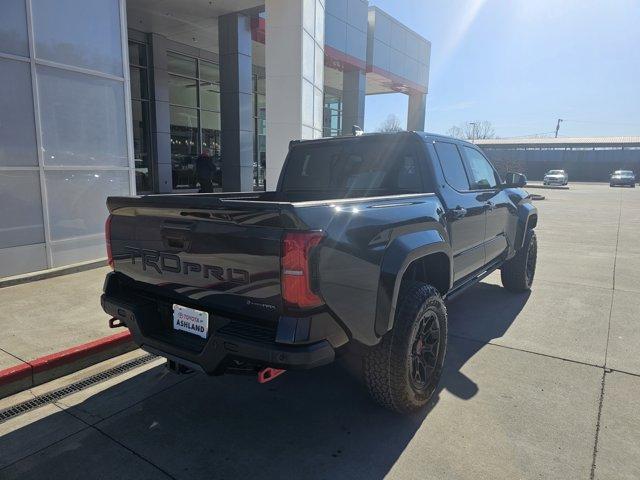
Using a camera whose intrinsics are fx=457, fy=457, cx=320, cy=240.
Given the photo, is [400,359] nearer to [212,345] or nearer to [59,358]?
[212,345]

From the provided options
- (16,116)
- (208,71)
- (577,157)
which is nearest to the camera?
(16,116)

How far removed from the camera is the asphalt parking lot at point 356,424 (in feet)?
8.48

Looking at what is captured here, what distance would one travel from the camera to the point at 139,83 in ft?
50.7

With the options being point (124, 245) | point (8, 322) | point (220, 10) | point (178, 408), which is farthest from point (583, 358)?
point (220, 10)

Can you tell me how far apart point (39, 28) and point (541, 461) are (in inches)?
286

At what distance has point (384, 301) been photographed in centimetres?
267

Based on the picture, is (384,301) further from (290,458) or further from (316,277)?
(290,458)

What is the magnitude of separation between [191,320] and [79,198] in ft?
16.1

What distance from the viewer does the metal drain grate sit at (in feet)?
10.5

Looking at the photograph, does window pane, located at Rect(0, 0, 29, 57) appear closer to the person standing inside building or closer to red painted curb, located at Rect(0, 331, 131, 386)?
red painted curb, located at Rect(0, 331, 131, 386)

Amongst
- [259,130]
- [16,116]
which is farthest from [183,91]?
[16,116]

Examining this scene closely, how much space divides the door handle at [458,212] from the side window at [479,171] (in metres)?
0.71

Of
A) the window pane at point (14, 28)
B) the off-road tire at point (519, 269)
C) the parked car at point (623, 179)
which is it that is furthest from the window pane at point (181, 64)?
the parked car at point (623, 179)

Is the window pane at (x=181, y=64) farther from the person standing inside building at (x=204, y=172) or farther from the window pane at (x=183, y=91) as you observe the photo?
the person standing inside building at (x=204, y=172)
